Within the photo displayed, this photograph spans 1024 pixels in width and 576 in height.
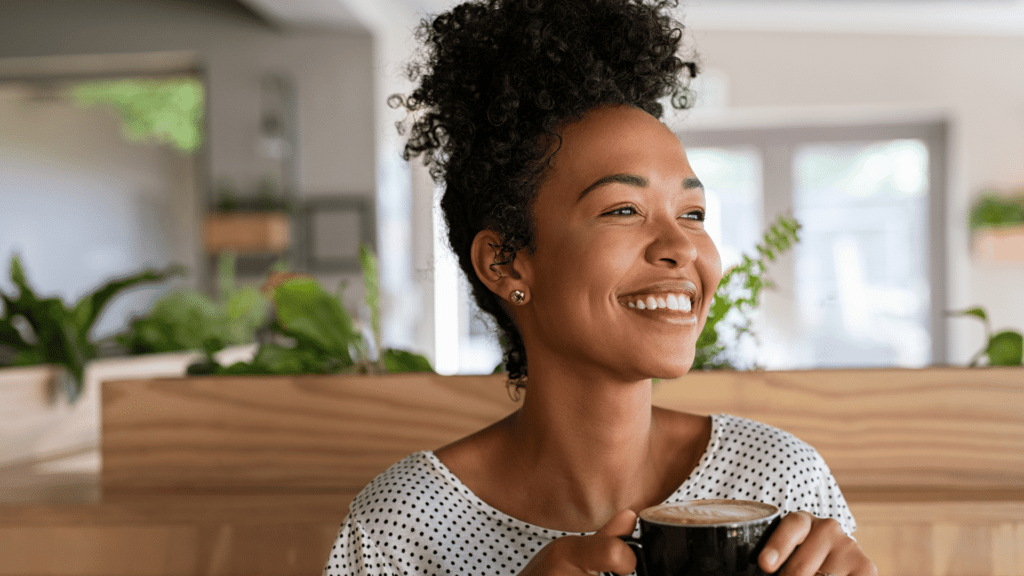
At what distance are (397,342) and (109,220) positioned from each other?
156 inches

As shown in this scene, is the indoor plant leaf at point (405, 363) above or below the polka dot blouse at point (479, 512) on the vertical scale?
above

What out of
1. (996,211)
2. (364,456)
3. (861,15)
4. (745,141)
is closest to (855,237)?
(996,211)

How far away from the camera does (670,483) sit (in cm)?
89

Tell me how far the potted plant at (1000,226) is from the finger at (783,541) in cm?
547

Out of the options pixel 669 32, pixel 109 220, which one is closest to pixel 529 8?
pixel 669 32

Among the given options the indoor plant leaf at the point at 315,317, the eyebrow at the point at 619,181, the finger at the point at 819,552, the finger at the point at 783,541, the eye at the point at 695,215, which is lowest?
the finger at the point at 819,552

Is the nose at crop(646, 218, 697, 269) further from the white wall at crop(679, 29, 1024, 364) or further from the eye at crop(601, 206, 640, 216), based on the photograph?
the white wall at crop(679, 29, 1024, 364)

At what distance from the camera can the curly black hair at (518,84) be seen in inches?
32.9

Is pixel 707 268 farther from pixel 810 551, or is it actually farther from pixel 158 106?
pixel 158 106

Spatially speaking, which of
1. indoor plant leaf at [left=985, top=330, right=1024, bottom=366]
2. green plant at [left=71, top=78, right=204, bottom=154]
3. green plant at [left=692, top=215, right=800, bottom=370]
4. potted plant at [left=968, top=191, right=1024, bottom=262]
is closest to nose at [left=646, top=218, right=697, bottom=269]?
green plant at [left=692, top=215, right=800, bottom=370]

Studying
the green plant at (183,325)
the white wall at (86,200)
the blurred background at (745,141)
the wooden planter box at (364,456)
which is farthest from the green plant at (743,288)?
the white wall at (86,200)

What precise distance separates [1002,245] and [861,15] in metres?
1.72

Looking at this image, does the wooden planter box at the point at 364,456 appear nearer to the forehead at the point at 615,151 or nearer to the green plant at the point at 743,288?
the green plant at the point at 743,288

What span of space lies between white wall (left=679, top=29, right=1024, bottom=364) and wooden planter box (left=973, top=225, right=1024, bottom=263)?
20 centimetres
